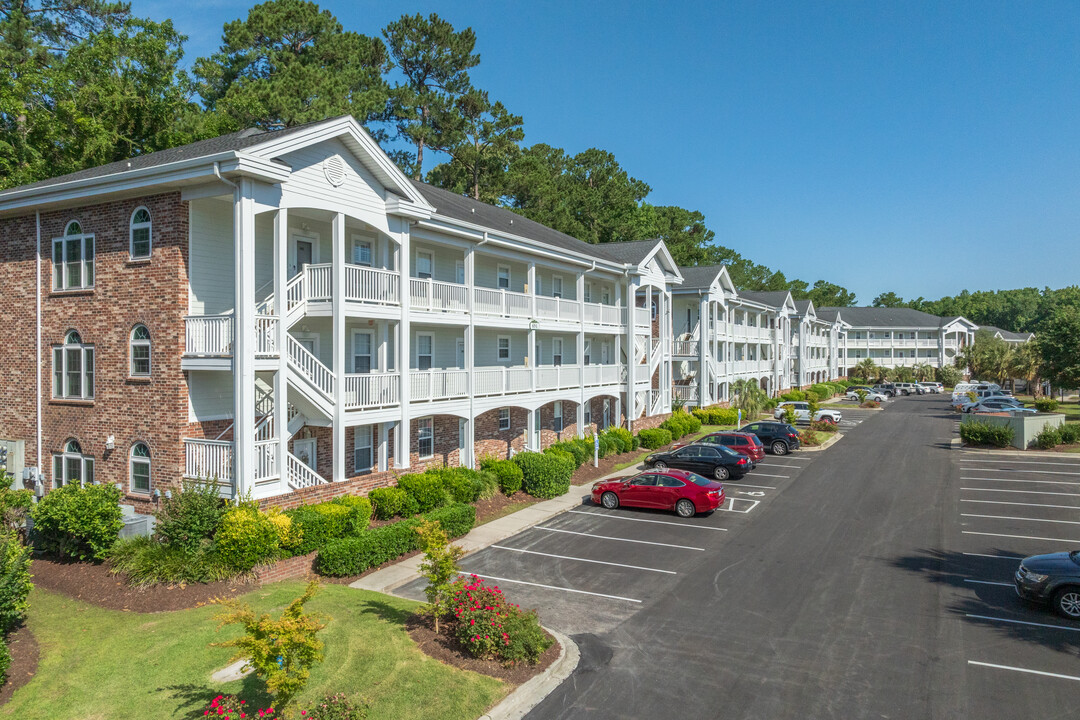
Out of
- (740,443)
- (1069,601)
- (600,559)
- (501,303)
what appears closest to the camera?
(1069,601)

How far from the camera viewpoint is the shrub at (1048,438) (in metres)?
34.1

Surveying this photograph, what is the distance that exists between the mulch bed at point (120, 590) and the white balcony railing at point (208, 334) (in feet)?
17.2

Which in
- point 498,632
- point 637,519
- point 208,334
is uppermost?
point 208,334

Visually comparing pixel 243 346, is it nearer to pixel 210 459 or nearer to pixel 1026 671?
pixel 210 459

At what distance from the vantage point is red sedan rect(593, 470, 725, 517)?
836 inches

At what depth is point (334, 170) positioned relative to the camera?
60.2 feet

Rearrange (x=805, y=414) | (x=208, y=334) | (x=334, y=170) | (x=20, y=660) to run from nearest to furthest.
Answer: (x=20, y=660)
(x=208, y=334)
(x=334, y=170)
(x=805, y=414)

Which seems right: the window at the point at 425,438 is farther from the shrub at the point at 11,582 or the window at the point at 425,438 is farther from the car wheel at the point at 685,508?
the shrub at the point at 11,582

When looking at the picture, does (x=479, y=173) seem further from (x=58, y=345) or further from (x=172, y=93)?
(x=58, y=345)

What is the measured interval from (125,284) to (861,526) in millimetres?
21801

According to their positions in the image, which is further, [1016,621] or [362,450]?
Result: [362,450]

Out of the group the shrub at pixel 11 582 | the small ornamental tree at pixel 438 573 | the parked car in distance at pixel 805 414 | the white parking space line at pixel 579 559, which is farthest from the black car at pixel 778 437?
A: the shrub at pixel 11 582

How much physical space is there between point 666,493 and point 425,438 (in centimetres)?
858

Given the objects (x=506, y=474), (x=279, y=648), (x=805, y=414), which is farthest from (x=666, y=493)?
(x=805, y=414)
